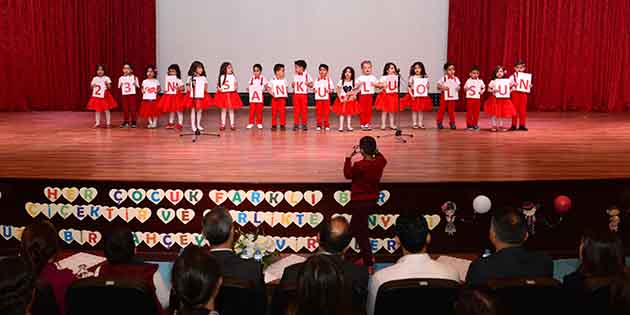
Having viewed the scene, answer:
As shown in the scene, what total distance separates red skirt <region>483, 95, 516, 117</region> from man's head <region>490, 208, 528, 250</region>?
648 cm

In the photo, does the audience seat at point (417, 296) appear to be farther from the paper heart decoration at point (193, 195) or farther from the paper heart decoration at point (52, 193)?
the paper heart decoration at point (52, 193)

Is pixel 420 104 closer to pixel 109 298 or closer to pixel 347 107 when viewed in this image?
pixel 347 107

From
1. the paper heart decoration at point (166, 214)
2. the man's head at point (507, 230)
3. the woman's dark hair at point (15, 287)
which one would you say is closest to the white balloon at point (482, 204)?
the man's head at point (507, 230)

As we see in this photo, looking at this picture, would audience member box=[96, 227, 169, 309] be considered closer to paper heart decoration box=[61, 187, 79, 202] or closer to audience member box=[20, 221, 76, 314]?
audience member box=[20, 221, 76, 314]

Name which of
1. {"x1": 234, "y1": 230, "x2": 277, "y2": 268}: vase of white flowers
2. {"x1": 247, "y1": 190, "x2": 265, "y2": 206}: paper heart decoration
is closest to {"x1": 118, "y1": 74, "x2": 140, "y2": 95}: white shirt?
{"x1": 247, "y1": 190, "x2": 265, "y2": 206}: paper heart decoration

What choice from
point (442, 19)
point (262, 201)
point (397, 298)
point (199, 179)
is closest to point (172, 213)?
point (199, 179)

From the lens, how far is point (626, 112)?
12.5 meters

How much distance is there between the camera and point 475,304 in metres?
2.15

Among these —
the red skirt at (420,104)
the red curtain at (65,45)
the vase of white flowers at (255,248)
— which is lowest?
the vase of white flowers at (255,248)

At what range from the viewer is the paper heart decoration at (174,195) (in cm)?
560

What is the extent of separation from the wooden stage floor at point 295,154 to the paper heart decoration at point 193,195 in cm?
10

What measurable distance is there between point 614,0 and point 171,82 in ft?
27.8

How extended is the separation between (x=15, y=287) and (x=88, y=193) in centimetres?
344

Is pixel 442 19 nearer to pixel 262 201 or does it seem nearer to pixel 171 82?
pixel 171 82
